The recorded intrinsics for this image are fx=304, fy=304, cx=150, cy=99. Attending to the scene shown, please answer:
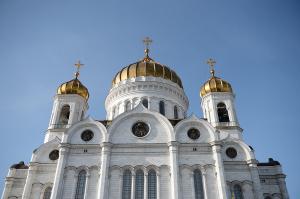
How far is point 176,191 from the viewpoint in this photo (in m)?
20.2

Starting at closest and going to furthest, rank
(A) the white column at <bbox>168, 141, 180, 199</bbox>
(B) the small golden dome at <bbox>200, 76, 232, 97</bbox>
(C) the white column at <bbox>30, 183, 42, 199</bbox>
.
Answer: (A) the white column at <bbox>168, 141, 180, 199</bbox> < (C) the white column at <bbox>30, 183, 42, 199</bbox> < (B) the small golden dome at <bbox>200, 76, 232, 97</bbox>

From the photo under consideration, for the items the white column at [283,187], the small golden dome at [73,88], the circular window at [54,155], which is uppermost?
the small golden dome at [73,88]

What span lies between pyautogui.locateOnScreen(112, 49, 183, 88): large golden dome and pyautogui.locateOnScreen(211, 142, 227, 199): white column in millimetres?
11440

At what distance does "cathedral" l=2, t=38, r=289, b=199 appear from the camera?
68.4ft

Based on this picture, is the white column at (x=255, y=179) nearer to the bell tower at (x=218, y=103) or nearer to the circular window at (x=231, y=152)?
the circular window at (x=231, y=152)

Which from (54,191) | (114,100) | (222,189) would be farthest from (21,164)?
(222,189)

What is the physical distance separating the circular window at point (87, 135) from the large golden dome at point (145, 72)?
30.9 feet

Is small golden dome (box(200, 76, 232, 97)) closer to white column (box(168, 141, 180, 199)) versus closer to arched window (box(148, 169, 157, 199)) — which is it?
white column (box(168, 141, 180, 199))

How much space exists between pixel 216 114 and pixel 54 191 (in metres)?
14.7

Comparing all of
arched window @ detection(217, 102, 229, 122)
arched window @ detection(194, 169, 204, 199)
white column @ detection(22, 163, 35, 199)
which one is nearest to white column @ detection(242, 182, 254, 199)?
arched window @ detection(194, 169, 204, 199)

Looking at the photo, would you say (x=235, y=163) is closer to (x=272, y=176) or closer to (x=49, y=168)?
(x=272, y=176)

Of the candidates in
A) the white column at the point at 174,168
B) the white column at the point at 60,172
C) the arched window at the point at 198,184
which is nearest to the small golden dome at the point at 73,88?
the white column at the point at 60,172

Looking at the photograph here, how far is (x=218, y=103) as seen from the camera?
27750 mm

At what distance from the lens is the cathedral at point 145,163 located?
2086 cm
